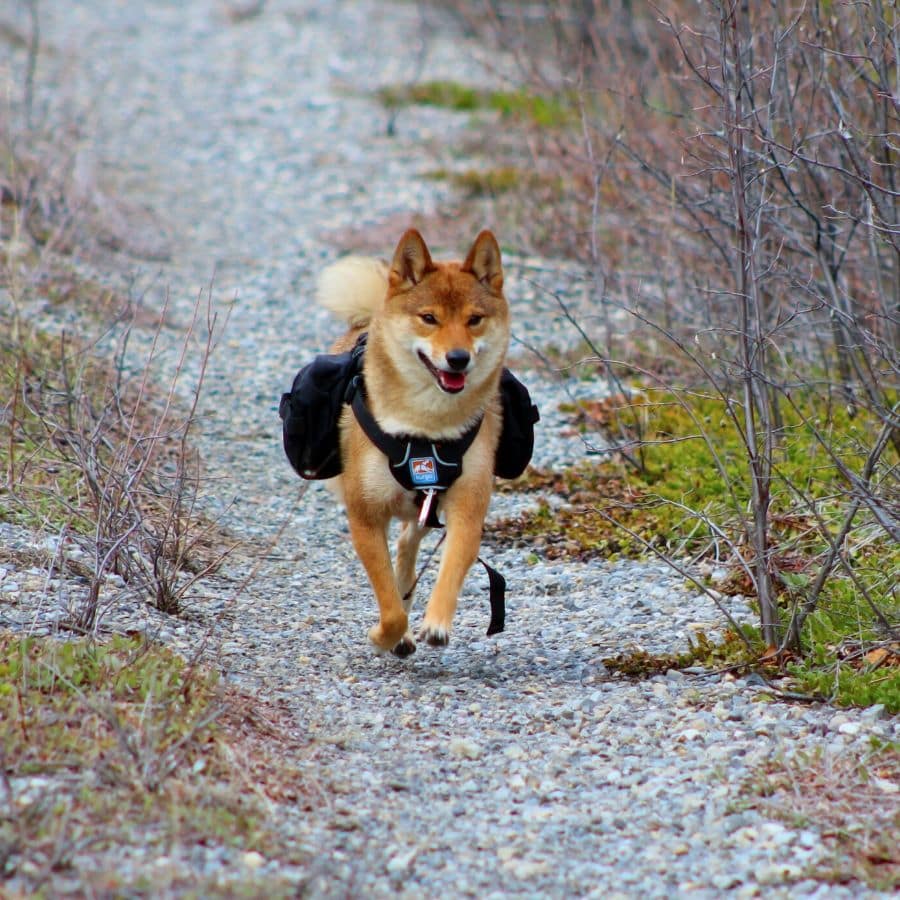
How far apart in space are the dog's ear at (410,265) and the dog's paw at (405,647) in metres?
1.55

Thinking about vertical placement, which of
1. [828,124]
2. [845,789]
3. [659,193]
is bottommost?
[845,789]

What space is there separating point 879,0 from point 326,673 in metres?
3.84

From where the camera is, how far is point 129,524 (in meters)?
5.99

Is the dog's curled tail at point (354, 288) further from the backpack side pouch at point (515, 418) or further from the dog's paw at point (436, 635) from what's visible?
the dog's paw at point (436, 635)

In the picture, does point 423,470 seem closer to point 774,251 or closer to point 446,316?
point 446,316

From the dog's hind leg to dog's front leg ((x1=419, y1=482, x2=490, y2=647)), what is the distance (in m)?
0.84

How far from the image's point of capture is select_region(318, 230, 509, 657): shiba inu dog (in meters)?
5.59

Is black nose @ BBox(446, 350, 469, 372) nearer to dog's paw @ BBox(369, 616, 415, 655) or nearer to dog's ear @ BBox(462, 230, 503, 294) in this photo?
dog's ear @ BBox(462, 230, 503, 294)

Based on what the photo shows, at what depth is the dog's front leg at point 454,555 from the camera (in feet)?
17.6

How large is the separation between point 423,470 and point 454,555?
0.38 metres

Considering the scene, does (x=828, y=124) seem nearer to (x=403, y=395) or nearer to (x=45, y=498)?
(x=403, y=395)

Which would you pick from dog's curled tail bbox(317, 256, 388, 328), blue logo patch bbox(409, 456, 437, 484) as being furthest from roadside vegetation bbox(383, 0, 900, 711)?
dog's curled tail bbox(317, 256, 388, 328)

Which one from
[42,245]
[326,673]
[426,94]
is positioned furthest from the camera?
[426,94]

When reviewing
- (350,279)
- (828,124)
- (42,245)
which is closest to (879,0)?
(828,124)
